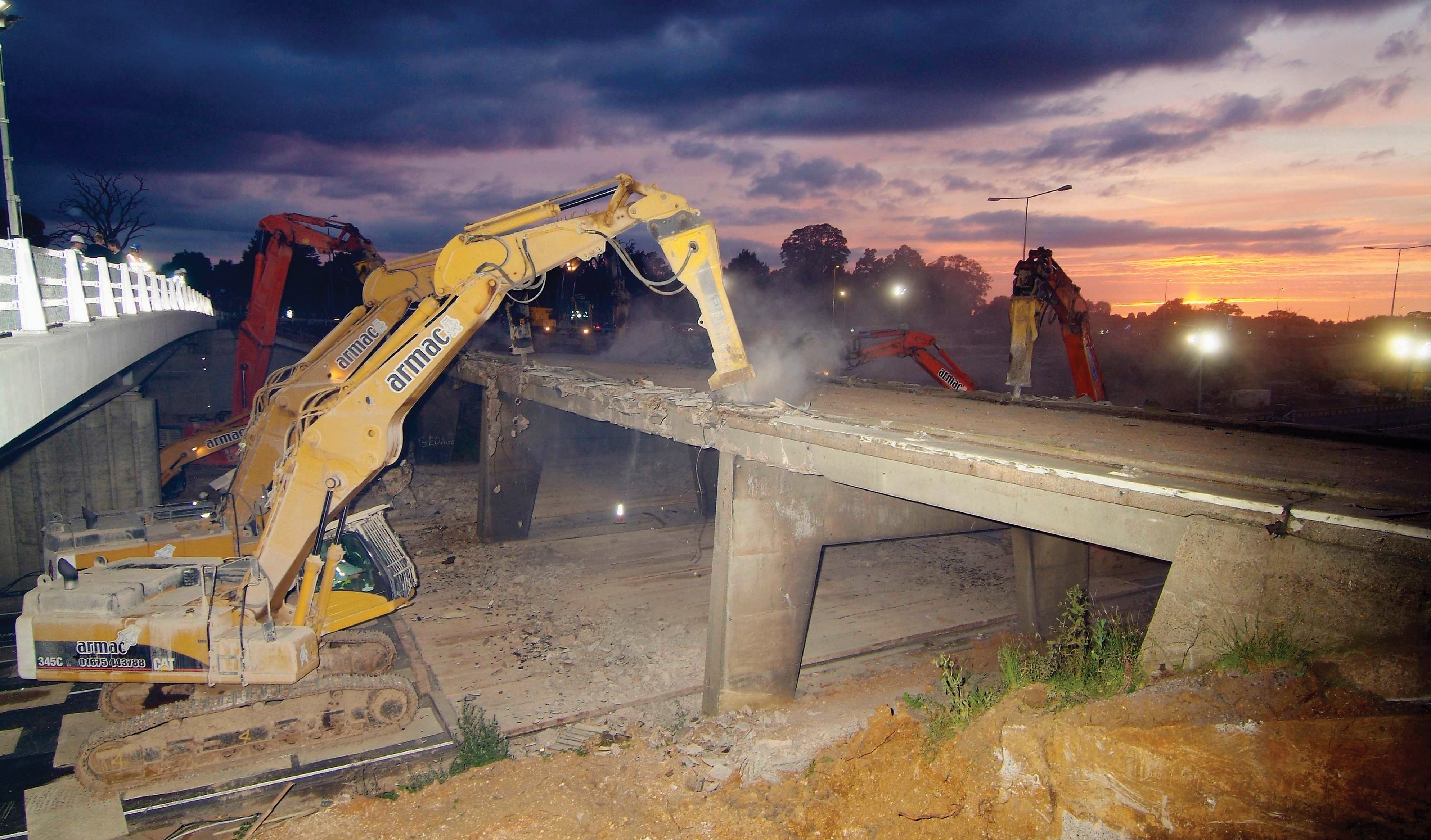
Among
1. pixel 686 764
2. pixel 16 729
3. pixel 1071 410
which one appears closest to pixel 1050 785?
pixel 686 764

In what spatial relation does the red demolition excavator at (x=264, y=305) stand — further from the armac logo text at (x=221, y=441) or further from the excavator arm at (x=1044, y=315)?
the excavator arm at (x=1044, y=315)

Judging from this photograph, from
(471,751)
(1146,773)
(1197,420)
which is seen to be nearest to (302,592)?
(471,751)

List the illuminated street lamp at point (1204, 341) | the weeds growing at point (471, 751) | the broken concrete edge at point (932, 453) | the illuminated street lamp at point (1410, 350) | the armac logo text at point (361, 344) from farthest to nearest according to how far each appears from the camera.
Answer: the illuminated street lamp at point (1410, 350)
the illuminated street lamp at point (1204, 341)
the armac logo text at point (361, 344)
the weeds growing at point (471, 751)
the broken concrete edge at point (932, 453)

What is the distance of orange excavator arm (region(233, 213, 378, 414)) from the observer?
1628cm

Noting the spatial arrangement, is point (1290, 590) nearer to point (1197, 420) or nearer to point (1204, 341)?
point (1197, 420)

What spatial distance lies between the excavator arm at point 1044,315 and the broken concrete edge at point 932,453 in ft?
24.8

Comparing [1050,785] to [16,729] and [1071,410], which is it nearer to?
[1071,410]

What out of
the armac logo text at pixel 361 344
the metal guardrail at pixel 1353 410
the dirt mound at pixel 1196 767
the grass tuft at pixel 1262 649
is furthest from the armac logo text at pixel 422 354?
the metal guardrail at pixel 1353 410

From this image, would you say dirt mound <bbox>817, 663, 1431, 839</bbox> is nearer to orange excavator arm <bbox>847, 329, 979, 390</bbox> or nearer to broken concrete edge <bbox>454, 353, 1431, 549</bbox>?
broken concrete edge <bbox>454, 353, 1431, 549</bbox>

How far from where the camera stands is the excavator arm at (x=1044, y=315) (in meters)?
14.2

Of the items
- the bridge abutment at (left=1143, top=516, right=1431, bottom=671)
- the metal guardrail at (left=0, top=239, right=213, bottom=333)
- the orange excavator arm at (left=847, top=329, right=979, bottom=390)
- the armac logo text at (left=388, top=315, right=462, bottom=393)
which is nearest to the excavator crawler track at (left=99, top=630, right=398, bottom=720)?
Answer: the armac logo text at (left=388, top=315, right=462, bottom=393)

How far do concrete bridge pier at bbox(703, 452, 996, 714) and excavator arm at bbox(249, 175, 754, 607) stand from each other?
143cm

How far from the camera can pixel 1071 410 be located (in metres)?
10.9

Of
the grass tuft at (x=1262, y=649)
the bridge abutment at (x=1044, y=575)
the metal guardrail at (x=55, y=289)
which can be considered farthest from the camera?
the bridge abutment at (x=1044, y=575)
